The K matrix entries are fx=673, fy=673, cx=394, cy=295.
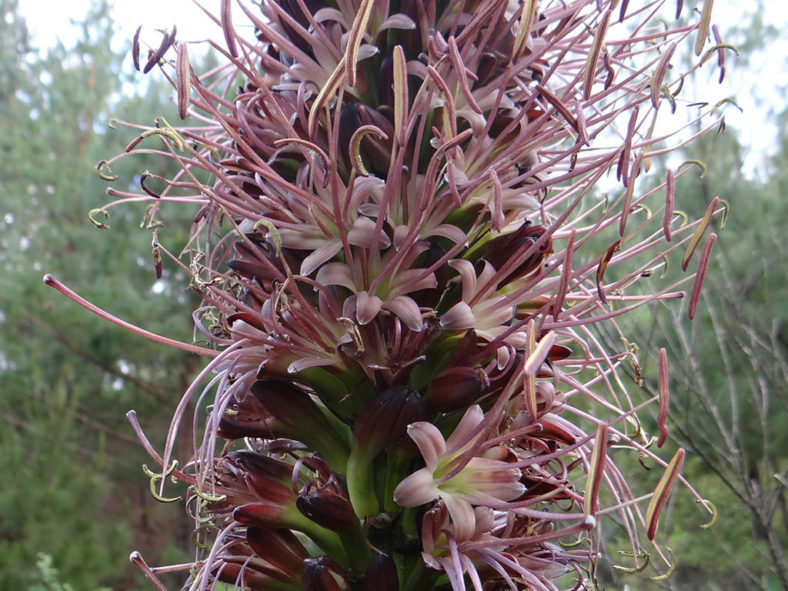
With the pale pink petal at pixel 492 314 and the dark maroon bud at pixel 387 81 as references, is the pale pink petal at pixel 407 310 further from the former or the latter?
the dark maroon bud at pixel 387 81

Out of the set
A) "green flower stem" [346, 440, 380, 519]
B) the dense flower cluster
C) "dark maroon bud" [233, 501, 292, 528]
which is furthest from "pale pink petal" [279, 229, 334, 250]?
"dark maroon bud" [233, 501, 292, 528]

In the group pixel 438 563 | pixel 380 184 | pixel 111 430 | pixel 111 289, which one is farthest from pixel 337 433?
pixel 111 430

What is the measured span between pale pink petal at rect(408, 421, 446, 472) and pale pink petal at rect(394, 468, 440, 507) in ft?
0.11

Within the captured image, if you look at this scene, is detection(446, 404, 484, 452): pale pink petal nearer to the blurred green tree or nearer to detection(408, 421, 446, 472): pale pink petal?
detection(408, 421, 446, 472): pale pink petal

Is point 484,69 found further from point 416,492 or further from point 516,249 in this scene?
point 416,492

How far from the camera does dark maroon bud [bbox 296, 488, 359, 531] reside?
3.67ft

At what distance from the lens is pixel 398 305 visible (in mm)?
1145

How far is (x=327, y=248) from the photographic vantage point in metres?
1.21

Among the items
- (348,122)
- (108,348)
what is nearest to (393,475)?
(348,122)

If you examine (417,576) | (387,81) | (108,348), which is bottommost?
(417,576)

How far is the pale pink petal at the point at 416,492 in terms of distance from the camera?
104cm

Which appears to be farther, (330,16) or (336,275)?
(330,16)

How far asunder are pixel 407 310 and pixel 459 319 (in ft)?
0.31

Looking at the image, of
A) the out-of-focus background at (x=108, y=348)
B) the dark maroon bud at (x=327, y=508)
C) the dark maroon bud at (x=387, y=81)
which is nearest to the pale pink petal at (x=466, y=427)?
the dark maroon bud at (x=327, y=508)
